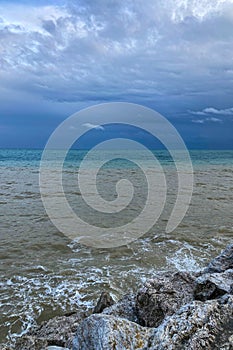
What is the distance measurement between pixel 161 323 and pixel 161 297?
5.68 feet

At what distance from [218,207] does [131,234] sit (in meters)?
7.24

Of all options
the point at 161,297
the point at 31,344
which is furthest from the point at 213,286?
the point at 31,344

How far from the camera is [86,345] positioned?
4.08 m

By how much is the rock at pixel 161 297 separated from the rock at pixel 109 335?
1.28 m

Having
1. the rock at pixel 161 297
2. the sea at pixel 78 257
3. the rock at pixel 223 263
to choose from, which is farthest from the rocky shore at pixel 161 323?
the sea at pixel 78 257

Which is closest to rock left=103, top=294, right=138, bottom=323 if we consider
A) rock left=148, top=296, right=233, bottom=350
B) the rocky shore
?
the rocky shore

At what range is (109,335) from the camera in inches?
152

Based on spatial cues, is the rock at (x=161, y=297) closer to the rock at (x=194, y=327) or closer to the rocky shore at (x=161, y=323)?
the rocky shore at (x=161, y=323)

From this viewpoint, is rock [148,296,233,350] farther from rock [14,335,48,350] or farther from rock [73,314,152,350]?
rock [14,335,48,350]

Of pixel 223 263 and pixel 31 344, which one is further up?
pixel 223 263

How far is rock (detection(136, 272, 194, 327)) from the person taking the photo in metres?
5.43

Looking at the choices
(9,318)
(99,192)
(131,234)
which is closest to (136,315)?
(9,318)

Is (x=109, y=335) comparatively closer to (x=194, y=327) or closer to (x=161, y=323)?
(x=161, y=323)

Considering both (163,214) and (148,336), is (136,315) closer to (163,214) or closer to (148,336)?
(148,336)
